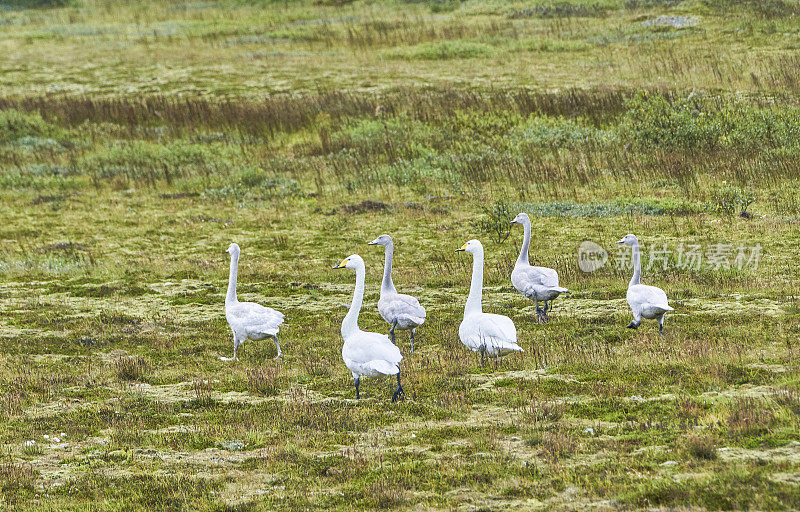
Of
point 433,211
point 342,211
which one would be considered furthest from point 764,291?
point 342,211

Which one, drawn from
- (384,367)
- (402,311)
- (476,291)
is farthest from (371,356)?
(402,311)

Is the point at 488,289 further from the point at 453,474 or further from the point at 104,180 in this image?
the point at 104,180

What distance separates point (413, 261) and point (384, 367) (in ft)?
32.5

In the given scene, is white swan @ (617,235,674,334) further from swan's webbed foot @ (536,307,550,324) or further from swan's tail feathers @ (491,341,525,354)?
swan's tail feathers @ (491,341,525,354)

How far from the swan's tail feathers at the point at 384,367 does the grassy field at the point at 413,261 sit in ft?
1.92

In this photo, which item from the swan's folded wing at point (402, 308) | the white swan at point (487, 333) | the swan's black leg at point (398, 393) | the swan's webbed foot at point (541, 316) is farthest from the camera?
the swan's webbed foot at point (541, 316)

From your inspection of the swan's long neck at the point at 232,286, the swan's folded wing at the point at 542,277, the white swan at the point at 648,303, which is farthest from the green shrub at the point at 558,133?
the swan's long neck at the point at 232,286

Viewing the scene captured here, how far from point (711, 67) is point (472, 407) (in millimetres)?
29997

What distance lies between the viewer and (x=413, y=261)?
20.5 m

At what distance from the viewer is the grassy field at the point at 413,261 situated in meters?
9.18

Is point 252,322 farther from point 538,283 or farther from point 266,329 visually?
point 538,283

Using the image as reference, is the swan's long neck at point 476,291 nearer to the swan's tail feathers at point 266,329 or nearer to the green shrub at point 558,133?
the swan's tail feathers at point 266,329

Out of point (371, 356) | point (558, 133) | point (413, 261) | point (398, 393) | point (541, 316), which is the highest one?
point (558, 133)

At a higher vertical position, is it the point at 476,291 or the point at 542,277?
the point at 476,291
